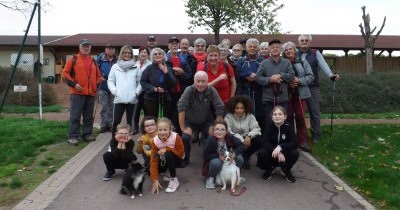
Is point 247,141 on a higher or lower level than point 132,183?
higher

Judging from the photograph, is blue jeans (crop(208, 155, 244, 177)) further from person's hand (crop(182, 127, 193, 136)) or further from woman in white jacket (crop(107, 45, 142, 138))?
woman in white jacket (crop(107, 45, 142, 138))

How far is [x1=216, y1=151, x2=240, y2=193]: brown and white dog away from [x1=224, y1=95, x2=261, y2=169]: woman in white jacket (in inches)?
24.6

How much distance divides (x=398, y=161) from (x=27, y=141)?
682cm

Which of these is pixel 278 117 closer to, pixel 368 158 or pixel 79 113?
pixel 368 158

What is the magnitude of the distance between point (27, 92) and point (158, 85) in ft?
35.9

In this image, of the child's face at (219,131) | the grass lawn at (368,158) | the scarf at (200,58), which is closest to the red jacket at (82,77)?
the scarf at (200,58)

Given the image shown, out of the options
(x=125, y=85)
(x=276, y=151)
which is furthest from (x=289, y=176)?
(x=125, y=85)

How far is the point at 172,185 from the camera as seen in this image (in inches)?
229

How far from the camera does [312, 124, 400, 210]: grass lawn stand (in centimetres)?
598

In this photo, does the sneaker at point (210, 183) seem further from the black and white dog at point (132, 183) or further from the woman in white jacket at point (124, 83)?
the woman in white jacket at point (124, 83)

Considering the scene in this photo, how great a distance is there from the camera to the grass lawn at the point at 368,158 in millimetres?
5977

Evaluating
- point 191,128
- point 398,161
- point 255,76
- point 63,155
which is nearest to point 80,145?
point 63,155

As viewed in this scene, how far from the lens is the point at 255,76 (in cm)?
752

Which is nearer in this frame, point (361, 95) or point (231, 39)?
point (361, 95)
